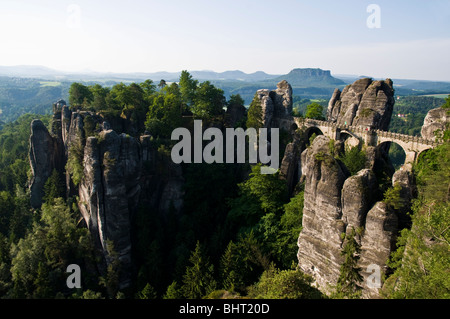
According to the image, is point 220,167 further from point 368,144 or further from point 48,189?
point 48,189

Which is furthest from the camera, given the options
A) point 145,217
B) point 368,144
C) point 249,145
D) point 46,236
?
point 249,145

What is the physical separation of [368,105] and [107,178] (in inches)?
1410

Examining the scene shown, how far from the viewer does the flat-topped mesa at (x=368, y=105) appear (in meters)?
41.4

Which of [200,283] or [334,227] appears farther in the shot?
[200,283]

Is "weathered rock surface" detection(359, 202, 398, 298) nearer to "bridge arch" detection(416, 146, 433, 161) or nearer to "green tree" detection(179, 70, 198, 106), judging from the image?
"bridge arch" detection(416, 146, 433, 161)

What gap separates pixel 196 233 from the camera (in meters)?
38.0

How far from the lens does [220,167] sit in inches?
1674

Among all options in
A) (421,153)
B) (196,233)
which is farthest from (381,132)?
(196,233)

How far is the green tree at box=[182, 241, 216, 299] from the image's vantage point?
2814 centimetres

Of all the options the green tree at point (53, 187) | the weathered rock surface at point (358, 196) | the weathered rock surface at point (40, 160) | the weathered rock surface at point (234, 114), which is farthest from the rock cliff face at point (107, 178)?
the weathered rock surface at point (358, 196)

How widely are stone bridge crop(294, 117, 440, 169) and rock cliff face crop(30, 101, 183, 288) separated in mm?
21663

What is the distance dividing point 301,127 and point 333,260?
26.0m

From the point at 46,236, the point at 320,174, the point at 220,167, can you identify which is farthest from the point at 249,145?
the point at 46,236

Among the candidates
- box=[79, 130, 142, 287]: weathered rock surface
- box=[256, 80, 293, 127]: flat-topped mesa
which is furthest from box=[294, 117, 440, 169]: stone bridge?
box=[79, 130, 142, 287]: weathered rock surface
